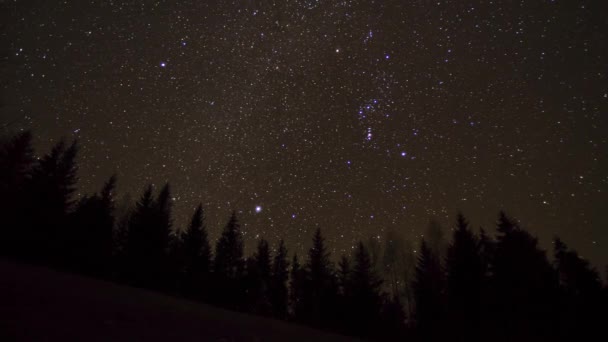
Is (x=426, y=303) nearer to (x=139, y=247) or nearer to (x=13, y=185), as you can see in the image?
Answer: (x=139, y=247)

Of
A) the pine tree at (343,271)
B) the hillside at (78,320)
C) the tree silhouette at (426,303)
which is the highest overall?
the pine tree at (343,271)

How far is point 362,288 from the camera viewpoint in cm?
3356

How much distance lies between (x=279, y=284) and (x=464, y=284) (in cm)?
2400

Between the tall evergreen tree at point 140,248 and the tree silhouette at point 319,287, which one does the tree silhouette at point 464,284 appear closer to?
the tree silhouette at point 319,287

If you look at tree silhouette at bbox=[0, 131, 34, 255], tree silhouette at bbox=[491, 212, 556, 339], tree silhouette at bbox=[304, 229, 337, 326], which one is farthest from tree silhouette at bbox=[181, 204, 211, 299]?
tree silhouette at bbox=[491, 212, 556, 339]

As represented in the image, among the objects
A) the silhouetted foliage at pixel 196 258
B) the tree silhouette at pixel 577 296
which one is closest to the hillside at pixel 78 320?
the silhouetted foliage at pixel 196 258

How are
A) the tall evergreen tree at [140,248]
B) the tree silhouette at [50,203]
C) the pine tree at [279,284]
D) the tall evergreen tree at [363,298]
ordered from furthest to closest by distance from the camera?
the pine tree at [279,284] → the tall evergreen tree at [363,298] → the tall evergreen tree at [140,248] → the tree silhouette at [50,203]

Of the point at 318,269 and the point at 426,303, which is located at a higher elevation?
the point at 318,269

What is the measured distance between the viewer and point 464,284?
2712 centimetres

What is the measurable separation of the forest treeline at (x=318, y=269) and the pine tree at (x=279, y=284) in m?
2.16

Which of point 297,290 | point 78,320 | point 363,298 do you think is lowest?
point 78,320

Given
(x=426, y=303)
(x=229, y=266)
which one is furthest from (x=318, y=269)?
(x=426, y=303)

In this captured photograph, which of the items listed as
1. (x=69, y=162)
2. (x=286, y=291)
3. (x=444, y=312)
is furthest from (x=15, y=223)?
(x=444, y=312)

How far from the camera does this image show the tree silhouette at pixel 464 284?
84.5 feet
